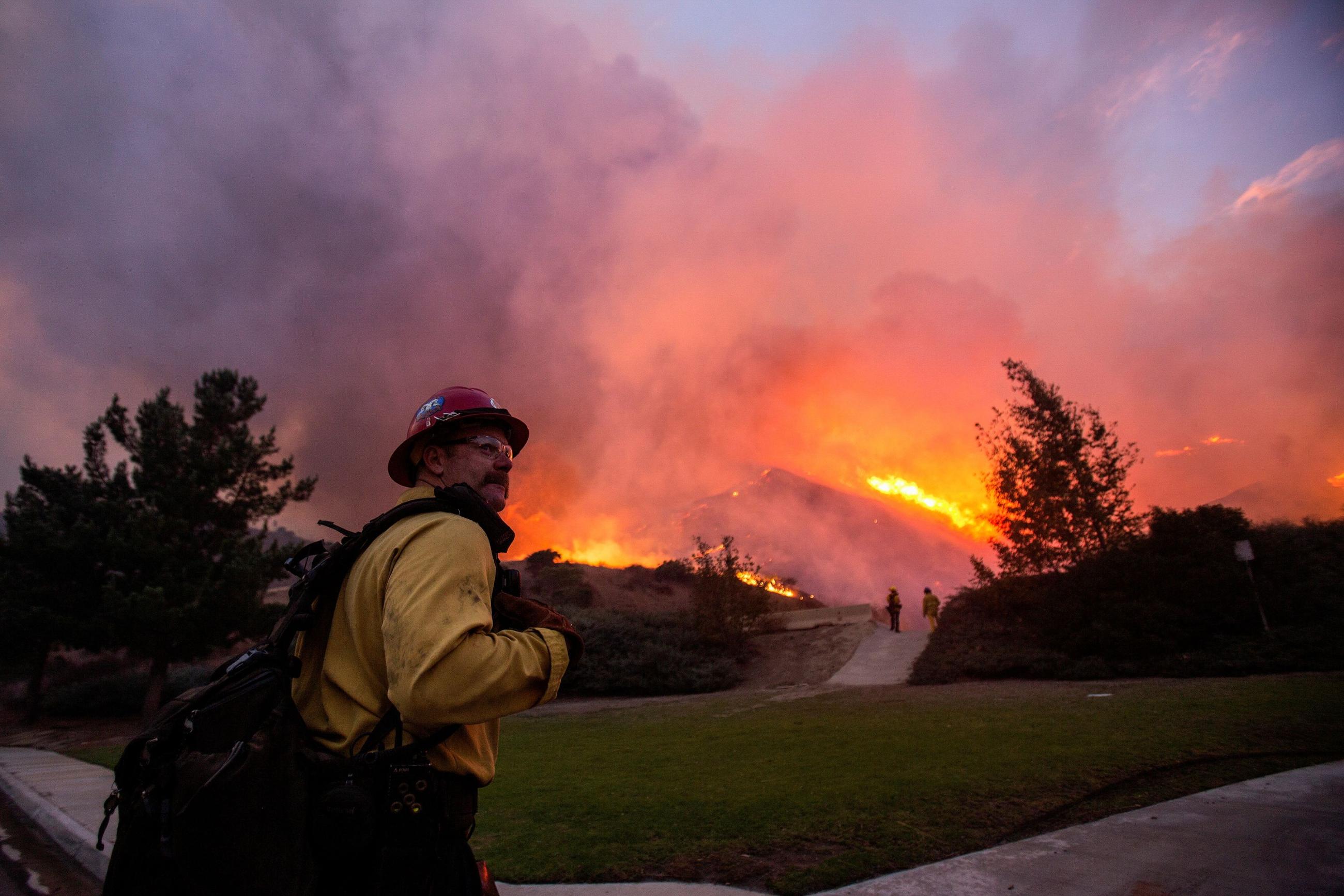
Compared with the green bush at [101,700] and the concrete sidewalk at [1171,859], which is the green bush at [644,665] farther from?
the concrete sidewalk at [1171,859]

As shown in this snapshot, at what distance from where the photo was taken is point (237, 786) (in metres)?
1.42

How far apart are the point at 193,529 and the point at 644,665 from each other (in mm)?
14756

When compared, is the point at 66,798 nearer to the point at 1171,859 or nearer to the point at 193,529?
the point at 1171,859

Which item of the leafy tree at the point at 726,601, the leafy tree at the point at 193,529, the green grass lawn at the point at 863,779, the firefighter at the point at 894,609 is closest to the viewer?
the green grass lawn at the point at 863,779

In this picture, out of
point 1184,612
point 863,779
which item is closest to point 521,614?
point 863,779

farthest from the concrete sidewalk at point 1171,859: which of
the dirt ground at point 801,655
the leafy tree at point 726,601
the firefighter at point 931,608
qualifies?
the firefighter at point 931,608

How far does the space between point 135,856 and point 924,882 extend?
351 centimetres

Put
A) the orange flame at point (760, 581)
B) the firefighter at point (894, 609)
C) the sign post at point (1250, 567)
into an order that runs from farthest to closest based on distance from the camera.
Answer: the firefighter at point (894, 609), the orange flame at point (760, 581), the sign post at point (1250, 567)

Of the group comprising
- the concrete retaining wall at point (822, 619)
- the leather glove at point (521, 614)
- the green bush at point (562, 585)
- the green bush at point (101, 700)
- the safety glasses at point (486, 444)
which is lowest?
the green bush at point (101, 700)

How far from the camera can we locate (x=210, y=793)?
4.53ft

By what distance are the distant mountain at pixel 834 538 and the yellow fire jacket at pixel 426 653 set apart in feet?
177

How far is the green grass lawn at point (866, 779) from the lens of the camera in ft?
13.8

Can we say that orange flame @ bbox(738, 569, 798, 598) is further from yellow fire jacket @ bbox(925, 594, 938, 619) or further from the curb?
the curb

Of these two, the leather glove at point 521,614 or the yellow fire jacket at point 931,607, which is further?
the yellow fire jacket at point 931,607
